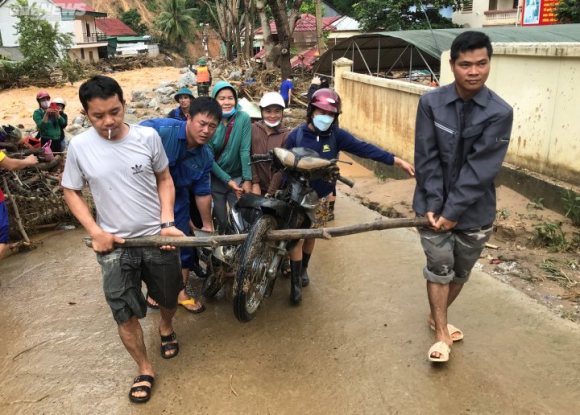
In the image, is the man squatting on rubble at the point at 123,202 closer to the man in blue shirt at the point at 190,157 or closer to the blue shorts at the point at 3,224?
the man in blue shirt at the point at 190,157

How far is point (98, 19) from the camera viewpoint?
170 ft

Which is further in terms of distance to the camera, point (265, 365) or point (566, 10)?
point (566, 10)

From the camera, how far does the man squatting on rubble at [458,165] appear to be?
267cm

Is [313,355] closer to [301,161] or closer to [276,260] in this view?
[276,260]

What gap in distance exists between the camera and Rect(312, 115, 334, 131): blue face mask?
367cm

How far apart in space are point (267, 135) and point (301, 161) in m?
1.19

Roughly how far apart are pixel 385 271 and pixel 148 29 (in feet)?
208

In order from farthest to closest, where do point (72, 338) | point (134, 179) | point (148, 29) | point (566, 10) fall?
point (148, 29), point (566, 10), point (72, 338), point (134, 179)

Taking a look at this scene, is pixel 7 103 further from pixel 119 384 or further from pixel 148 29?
pixel 148 29

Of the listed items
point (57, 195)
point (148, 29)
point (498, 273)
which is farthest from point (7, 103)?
point (148, 29)

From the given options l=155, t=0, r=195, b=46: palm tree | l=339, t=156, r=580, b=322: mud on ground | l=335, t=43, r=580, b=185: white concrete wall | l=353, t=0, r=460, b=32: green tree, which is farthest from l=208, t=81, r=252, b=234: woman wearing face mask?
l=155, t=0, r=195, b=46: palm tree

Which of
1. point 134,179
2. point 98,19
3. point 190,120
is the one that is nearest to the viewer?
point 134,179

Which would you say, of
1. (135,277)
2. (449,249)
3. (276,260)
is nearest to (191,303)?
(276,260)

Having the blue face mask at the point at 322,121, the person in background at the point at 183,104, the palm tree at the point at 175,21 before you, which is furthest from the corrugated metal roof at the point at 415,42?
the palm tree at the point at 175,21
